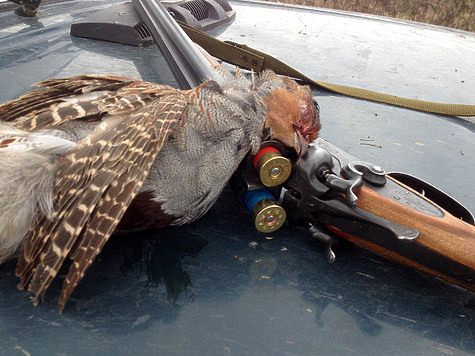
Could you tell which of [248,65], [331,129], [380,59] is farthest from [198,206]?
[380,59]

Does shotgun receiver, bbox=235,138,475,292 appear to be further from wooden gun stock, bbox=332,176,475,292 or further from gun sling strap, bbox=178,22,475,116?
gun sling strap, bbox=178,22,475,116

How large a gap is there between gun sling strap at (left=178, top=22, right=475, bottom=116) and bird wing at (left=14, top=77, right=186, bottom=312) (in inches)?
72.7

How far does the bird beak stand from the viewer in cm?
166

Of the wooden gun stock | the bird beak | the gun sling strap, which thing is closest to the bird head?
the bird beak

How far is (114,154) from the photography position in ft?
4.41

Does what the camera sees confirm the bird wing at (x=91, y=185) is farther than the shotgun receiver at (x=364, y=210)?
No

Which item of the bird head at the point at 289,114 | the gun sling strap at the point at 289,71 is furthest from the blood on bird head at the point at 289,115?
the gun sling strap at the point at 289,71

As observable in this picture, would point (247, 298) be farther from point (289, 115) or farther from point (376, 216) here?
point (289, 115)

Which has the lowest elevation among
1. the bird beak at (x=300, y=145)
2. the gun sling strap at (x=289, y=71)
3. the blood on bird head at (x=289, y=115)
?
the gun sling strap at (x=289, y=71)

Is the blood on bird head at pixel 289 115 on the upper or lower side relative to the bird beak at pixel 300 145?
upper

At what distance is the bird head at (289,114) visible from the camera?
1687 mm

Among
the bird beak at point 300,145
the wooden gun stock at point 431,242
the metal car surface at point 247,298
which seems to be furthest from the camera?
the bird beak at point 300,145

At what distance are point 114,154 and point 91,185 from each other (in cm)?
13

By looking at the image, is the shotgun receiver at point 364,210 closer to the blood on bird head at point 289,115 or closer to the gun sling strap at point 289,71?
the blood on bird head at point 289,115
